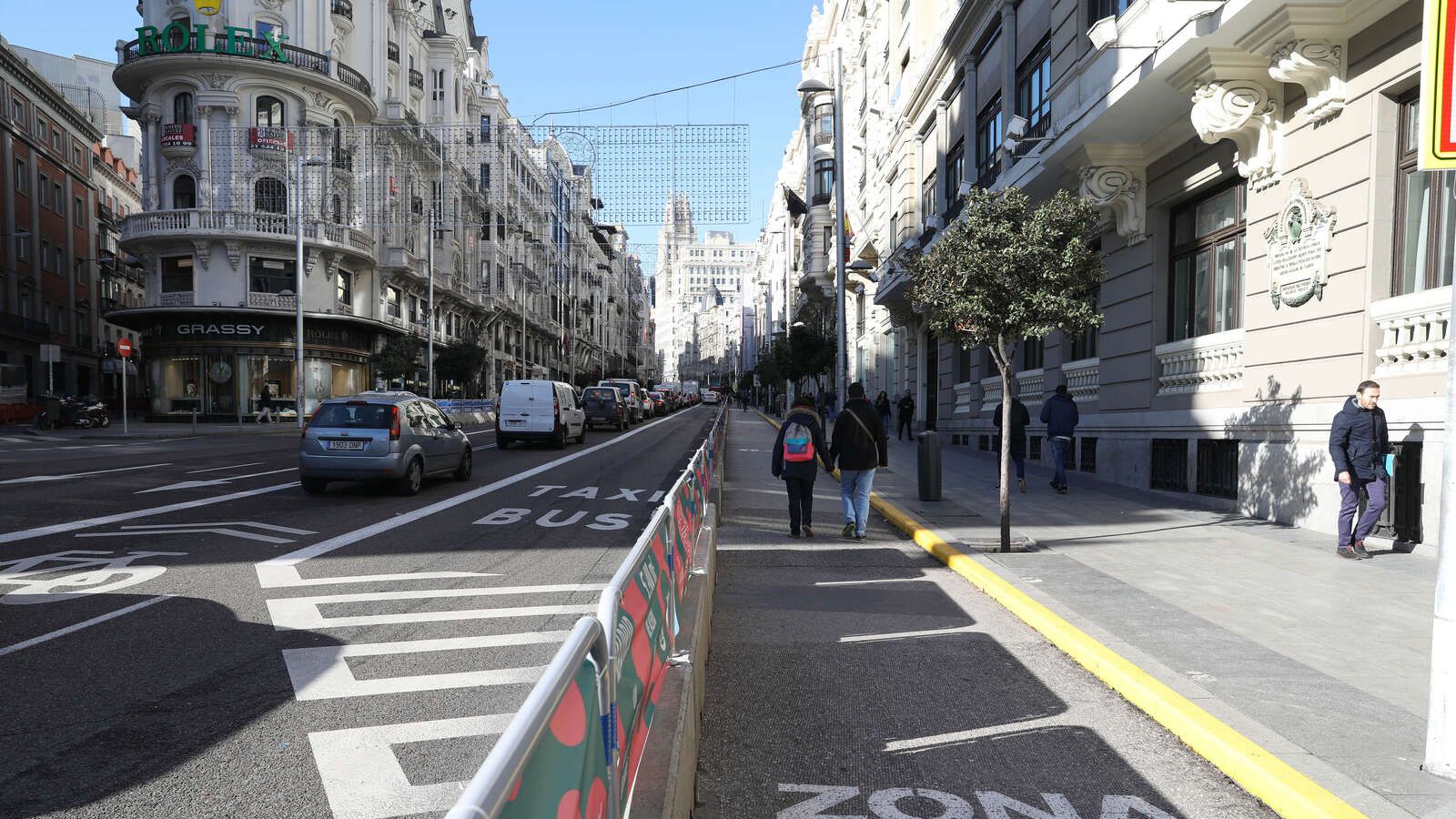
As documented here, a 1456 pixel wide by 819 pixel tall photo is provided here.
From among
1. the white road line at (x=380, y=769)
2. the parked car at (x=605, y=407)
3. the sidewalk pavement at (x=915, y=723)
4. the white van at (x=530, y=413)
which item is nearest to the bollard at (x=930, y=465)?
Result: the sidewalk pavement at (x=915, y=723)

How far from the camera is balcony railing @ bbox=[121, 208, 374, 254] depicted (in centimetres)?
4025

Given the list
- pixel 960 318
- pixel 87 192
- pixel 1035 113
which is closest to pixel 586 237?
pixel 87 192

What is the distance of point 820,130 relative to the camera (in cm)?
5434

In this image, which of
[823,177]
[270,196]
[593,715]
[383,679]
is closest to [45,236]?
[270,196]

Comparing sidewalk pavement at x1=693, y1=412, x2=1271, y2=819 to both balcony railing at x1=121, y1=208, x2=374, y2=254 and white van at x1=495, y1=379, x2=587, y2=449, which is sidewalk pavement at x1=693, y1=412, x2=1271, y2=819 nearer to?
white van at x1=495, y1=379, x2=587, y2=449

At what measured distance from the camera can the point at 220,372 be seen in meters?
41.4

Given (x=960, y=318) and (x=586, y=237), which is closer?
(x=960, y=318)

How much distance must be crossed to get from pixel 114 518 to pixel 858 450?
8555 mm

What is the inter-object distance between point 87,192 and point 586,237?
5887 cm

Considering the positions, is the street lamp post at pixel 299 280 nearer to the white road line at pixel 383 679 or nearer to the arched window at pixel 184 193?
the arched window at pixel 184 193

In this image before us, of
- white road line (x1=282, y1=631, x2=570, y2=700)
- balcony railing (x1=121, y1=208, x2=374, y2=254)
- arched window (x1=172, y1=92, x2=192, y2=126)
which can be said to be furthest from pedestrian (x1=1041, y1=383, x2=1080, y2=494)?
arched window (x1=172, y1=92, x2=192, y2=126)

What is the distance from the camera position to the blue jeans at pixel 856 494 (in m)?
10.6

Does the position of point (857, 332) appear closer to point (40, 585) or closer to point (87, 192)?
point (40, 585)

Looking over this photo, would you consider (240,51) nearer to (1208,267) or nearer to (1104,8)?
(1104,8)
